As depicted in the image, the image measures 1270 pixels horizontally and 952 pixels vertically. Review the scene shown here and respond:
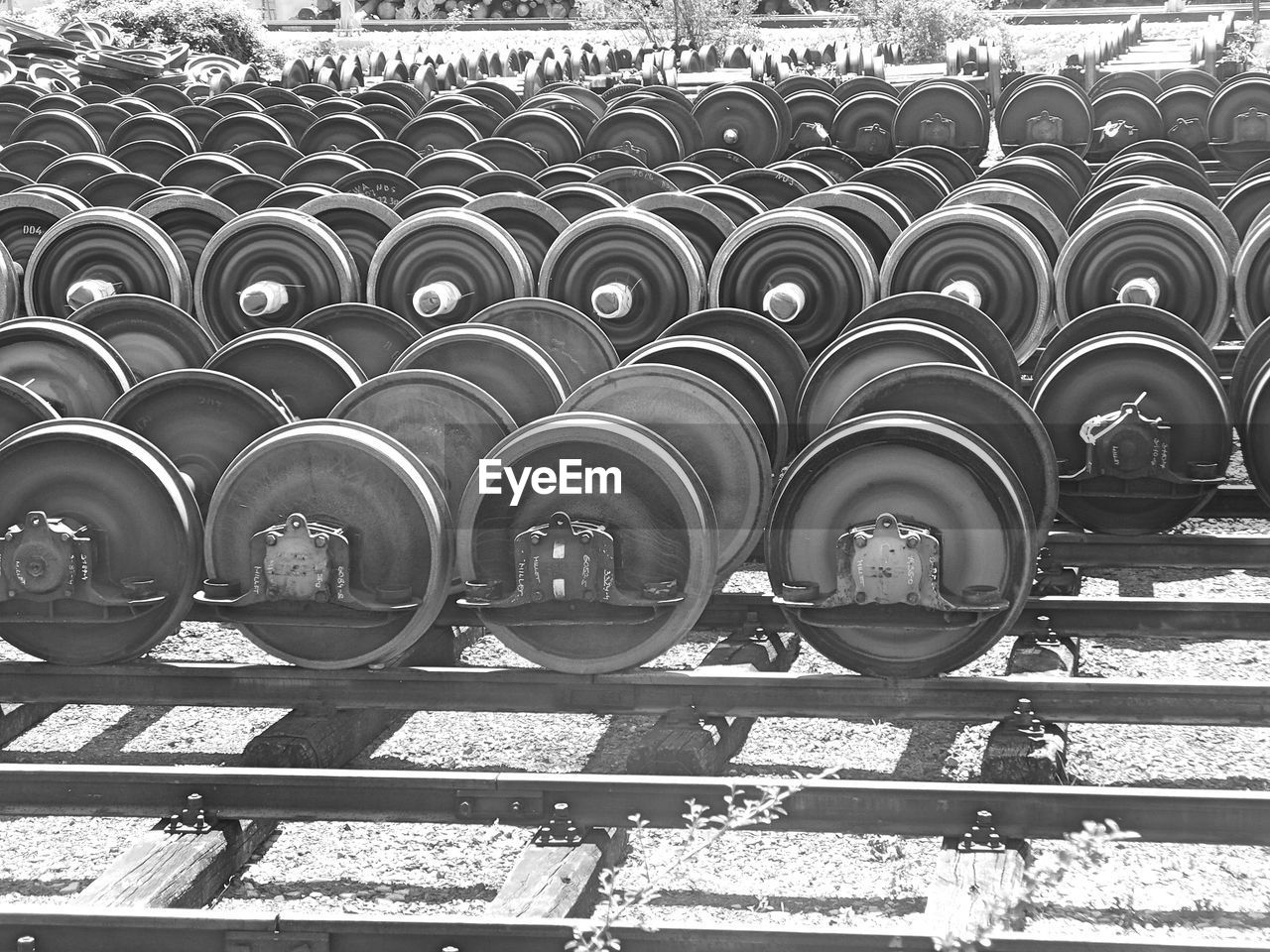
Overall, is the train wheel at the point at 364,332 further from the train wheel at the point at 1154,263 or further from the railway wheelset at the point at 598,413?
the train wheel at the point at 1154,263

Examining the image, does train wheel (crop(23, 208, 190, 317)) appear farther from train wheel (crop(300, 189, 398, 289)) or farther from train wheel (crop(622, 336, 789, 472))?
train wheel (crop(622, 336, 789, 472))

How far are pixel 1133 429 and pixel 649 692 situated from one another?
213cm

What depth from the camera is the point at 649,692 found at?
173 inches

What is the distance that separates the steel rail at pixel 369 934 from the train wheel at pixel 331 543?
1.31 metres

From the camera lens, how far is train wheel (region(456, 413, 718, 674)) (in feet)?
14.1

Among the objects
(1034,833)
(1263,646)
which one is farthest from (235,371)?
(1263,646)

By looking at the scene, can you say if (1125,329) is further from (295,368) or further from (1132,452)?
(295,368)

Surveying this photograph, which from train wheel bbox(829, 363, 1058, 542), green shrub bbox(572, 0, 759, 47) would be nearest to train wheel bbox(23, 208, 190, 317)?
train wheel bbox(829, 363, 1058, 542)

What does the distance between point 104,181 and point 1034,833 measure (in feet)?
28.1

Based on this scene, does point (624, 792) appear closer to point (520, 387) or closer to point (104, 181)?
point (520, 387)

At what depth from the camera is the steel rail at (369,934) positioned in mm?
3080

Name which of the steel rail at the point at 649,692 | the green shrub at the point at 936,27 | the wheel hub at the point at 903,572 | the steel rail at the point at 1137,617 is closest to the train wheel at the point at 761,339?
the steel rail at the point at 1137,617

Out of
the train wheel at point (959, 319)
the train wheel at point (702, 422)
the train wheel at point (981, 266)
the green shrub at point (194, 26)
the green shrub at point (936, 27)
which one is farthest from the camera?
the green shrub at point (194, 26)

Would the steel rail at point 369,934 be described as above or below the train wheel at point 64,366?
below
